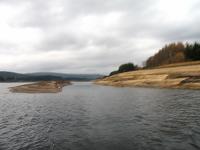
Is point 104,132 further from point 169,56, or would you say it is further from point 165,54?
point 165,54

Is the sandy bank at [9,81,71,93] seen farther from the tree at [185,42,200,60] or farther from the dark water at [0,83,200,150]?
the tree at [185,42,200,60]

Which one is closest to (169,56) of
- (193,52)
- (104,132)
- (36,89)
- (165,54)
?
(165,54)

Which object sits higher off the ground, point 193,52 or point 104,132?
point 193,52

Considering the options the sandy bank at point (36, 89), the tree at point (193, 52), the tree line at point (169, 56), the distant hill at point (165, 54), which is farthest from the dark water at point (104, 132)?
the distant hill at point (165, 54)

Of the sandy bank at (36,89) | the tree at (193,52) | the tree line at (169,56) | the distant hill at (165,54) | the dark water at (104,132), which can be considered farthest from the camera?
the distant hill at (165,54)

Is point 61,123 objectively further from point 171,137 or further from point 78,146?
point 171,137

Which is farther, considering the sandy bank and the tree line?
the tree line

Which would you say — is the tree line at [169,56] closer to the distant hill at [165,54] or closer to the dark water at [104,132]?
the distant hill at [165,54]

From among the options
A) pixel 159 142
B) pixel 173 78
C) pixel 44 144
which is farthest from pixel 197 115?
pixel 173 78

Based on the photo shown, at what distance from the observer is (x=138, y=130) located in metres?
19.4

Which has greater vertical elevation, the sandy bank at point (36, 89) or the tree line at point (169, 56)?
the tree line at point (169, 56)

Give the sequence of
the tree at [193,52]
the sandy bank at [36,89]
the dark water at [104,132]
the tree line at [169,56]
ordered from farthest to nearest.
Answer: the tree line at [169,56] → the tree at [193,52] → the sandy bank at [36,89] → the dark water at [104,132]

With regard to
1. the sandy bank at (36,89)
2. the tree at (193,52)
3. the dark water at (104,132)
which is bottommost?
the dark water at (104,132)

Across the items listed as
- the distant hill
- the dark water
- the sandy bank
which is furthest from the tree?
the dark water
